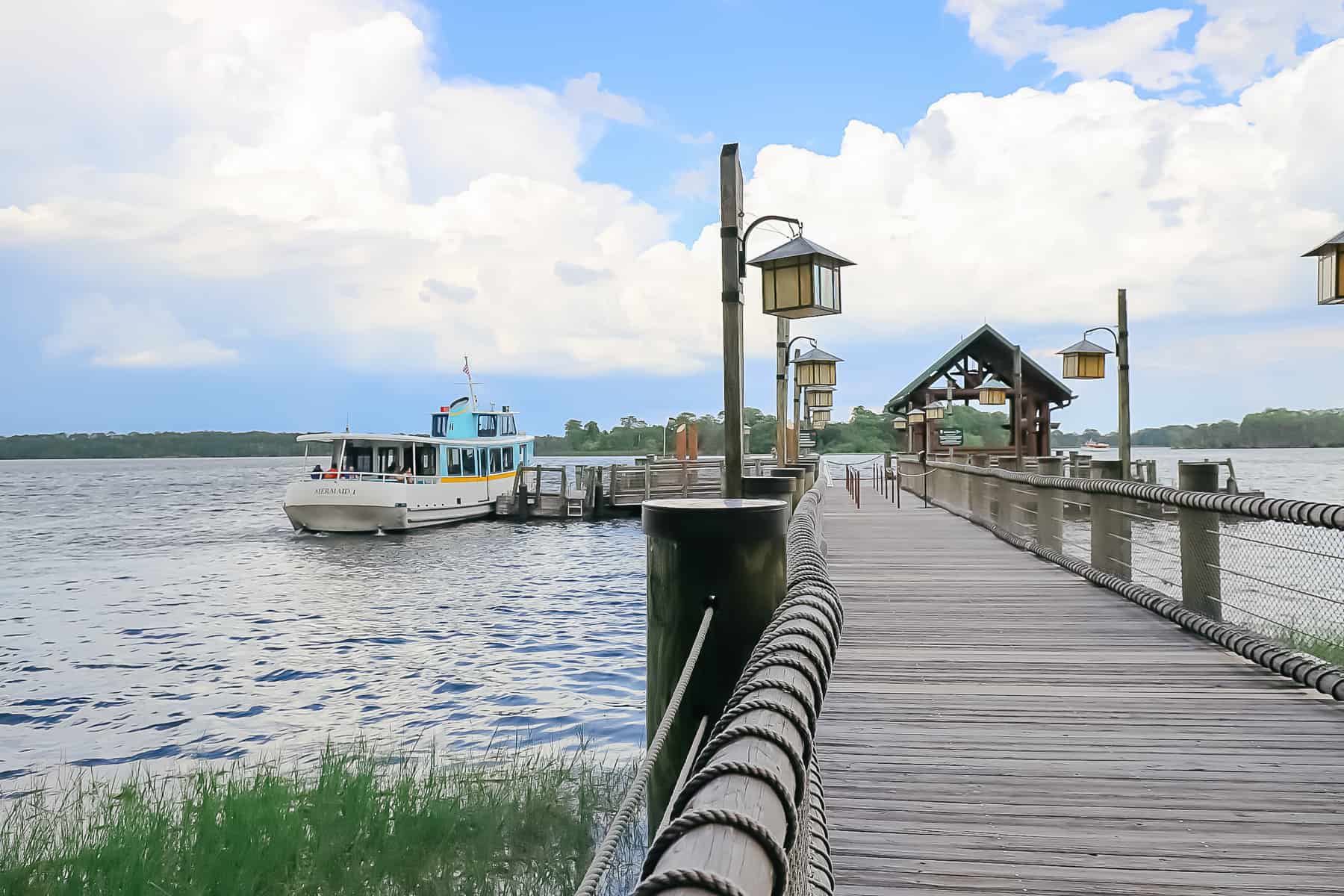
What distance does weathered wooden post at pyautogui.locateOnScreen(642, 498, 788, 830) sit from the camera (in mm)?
3764

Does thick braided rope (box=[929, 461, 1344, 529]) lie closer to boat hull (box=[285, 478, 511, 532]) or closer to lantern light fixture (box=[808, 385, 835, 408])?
lantern light fixture (box=[808, 385, 835, 408])

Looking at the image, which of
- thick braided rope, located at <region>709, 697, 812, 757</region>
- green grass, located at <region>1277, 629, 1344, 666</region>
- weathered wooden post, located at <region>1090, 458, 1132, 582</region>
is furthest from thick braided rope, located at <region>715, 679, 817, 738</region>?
green grass, located at <region>1277, 629, 1344, 666</region>

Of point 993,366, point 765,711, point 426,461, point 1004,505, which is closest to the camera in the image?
point 765,711

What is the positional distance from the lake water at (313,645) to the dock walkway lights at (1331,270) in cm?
865

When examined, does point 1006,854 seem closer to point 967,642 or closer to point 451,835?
point 967,642

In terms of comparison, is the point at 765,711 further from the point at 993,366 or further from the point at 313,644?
the point at 993,366

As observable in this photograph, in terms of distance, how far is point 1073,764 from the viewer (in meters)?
3.67

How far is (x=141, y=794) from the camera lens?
6.99 metres

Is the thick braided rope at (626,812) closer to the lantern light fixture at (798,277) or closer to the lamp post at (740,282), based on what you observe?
the lamp post at (740,282)

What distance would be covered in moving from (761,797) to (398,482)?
35391mm

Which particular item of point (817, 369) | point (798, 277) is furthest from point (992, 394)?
point (798, 277)

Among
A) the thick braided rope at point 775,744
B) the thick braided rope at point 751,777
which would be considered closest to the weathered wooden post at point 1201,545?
the thick braided rope at point 775,744

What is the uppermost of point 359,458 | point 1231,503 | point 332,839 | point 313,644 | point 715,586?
point 359,458

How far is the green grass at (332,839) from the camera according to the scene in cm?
547
